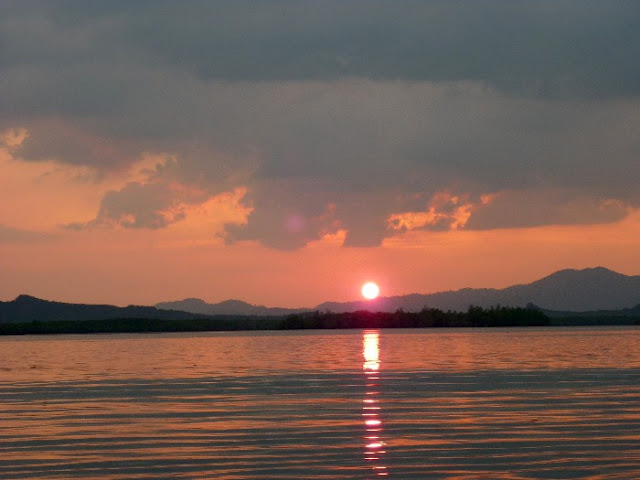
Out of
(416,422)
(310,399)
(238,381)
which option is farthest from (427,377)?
(416,422)

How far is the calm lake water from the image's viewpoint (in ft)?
73.4

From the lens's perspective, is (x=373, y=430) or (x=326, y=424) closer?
(x=373, y=430)

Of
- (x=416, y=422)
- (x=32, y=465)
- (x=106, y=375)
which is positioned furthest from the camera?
(x=106, y=375)

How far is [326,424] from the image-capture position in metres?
29.8

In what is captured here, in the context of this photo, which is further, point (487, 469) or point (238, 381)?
point (238, 381)

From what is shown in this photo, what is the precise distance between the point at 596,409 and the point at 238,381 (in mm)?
19224

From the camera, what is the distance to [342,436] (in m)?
27.2

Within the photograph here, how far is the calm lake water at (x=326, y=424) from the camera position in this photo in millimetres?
22375

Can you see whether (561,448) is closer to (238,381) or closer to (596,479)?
(596,479)

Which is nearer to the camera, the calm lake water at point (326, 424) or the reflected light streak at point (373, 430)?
the calm lake water at point (326, 424)

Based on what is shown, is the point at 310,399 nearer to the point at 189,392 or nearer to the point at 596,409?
the point at 189,392

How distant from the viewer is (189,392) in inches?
1638

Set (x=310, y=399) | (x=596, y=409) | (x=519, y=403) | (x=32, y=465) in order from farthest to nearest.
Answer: (x=310, y=399)
(x=519, y=403)
(x=596, y=409)
(x=32, y=465)

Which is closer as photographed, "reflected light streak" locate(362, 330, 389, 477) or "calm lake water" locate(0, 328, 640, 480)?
"calm lake water" locate(0, 328, 640, 480)
